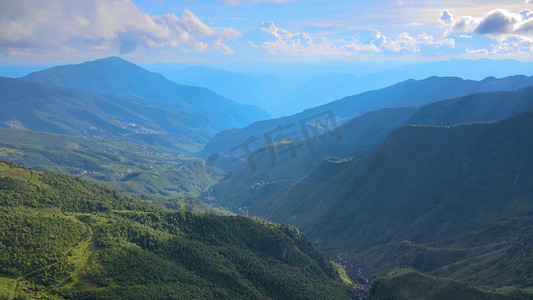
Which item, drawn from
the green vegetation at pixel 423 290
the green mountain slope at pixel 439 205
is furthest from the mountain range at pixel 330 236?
the green mountain slope at pixel 439 205

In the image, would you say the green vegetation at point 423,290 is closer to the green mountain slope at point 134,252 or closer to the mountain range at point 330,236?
the mountain range at point 330,236

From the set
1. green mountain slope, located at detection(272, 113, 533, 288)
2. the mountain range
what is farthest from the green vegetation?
green mountain slope, located at detection(272, 113, 533, 288)

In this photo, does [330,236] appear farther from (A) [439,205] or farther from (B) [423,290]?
(B) [423,290]

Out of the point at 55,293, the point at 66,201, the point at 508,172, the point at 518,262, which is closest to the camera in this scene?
the point at 55,293

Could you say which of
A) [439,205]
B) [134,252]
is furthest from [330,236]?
[134,252]

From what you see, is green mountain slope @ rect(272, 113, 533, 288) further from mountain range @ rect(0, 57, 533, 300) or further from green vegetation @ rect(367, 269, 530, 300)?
green vegetation @ rect(367, 269, 530, 300)

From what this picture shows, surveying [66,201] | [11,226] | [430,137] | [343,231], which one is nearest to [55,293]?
[11,226]

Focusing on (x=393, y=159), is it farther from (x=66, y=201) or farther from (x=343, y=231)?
(x=66, y=201)
